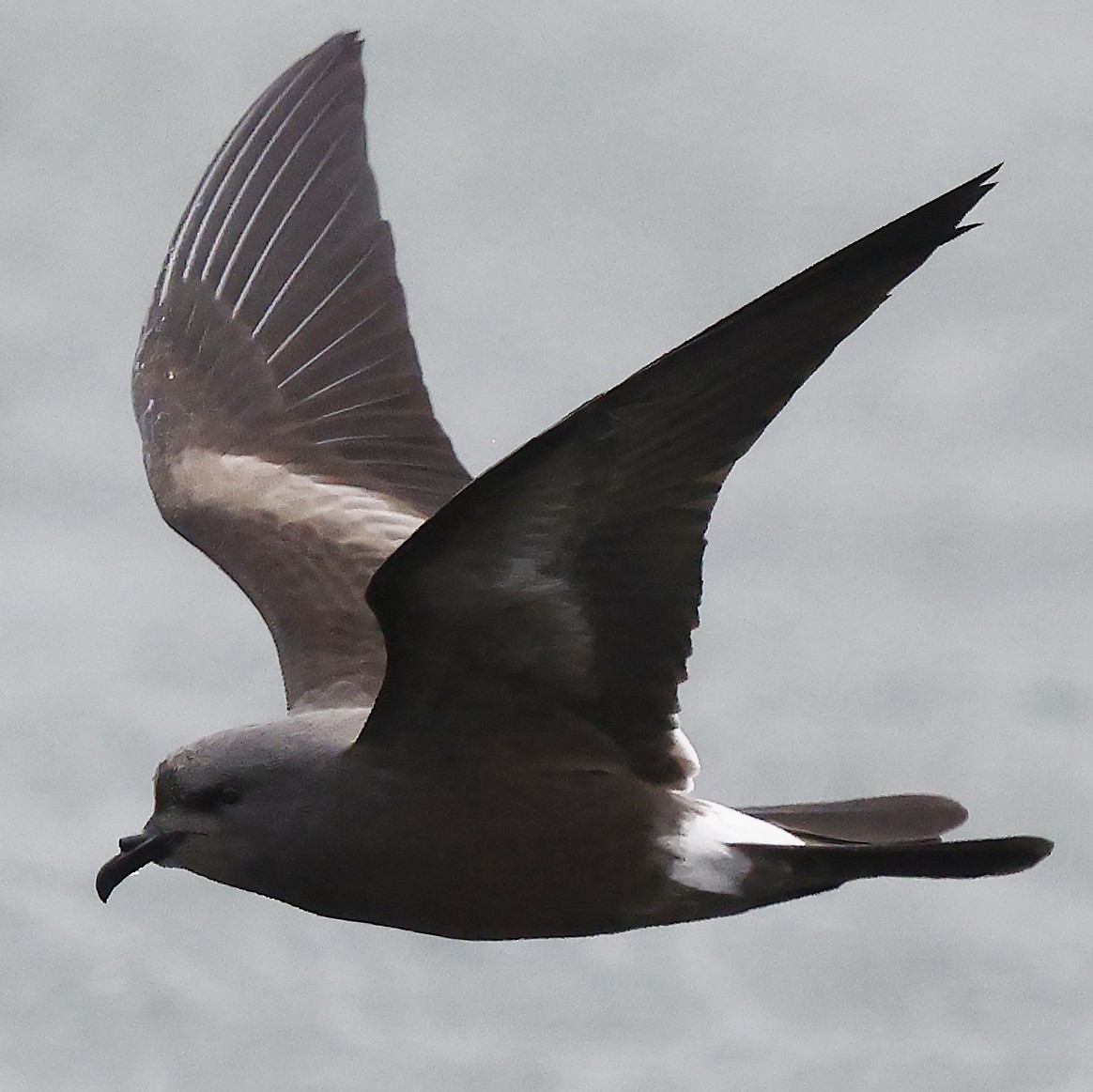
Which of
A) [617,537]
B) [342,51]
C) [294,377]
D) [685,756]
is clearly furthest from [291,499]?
[617,537]

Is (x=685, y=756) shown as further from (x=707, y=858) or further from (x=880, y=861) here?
(x=880, y=861)

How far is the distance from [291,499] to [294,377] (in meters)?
0.52

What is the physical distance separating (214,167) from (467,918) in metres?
2.59

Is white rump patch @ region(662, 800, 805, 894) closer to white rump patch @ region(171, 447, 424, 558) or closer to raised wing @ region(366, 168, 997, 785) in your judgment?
raised wing @ region(366, 168, 997, 785)

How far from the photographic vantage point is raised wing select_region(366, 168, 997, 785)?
12.8 feet

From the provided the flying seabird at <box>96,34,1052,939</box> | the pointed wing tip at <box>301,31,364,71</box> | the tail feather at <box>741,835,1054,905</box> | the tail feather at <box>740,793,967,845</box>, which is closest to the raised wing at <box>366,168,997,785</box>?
the flying seabird at <box>96,34,1052,939</box>

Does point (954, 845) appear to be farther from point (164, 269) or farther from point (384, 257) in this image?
point (164, 269)

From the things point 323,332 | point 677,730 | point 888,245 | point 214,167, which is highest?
point 214,167

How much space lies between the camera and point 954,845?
4570mm

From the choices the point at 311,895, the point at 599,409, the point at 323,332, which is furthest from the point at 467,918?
the point at 323,332

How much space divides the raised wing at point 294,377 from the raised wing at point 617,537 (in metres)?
0.91

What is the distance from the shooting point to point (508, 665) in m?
4.53

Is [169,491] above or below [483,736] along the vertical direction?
above

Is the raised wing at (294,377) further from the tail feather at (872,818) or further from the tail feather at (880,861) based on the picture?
the tail feather at (880,861)
